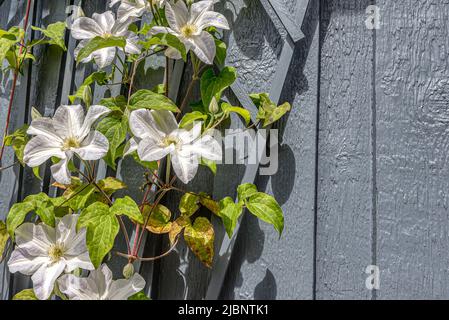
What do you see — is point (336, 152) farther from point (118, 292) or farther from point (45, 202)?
point (45, 202)

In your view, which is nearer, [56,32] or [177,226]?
[177,226]

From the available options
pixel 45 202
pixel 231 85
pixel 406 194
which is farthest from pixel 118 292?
pixel 406 194

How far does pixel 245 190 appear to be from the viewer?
100cm

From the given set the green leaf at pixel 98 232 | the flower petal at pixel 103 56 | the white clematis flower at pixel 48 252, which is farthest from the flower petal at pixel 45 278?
the flower petal at pixel 103 56

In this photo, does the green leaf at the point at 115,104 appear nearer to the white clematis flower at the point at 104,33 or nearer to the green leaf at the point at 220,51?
the white clematis flower at the point at 104,33

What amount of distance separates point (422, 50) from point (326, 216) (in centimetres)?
38

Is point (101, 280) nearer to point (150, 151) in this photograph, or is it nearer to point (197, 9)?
point (150, 151)

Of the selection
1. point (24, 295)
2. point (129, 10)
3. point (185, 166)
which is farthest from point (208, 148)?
point (24, 295)

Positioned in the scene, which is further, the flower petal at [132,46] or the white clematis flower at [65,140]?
the flower petal at [132,46]

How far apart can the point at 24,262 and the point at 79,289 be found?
125mm

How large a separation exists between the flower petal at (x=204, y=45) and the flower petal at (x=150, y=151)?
0.64 ft

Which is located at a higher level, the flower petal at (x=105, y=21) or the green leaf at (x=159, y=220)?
the flower petal at (x=105, y=21)

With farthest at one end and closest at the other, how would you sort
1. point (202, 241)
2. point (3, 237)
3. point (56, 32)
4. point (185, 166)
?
point (56, 32), point (3, 237), point (202, 241), point (185, 166)

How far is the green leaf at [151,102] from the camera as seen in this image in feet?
3.16
